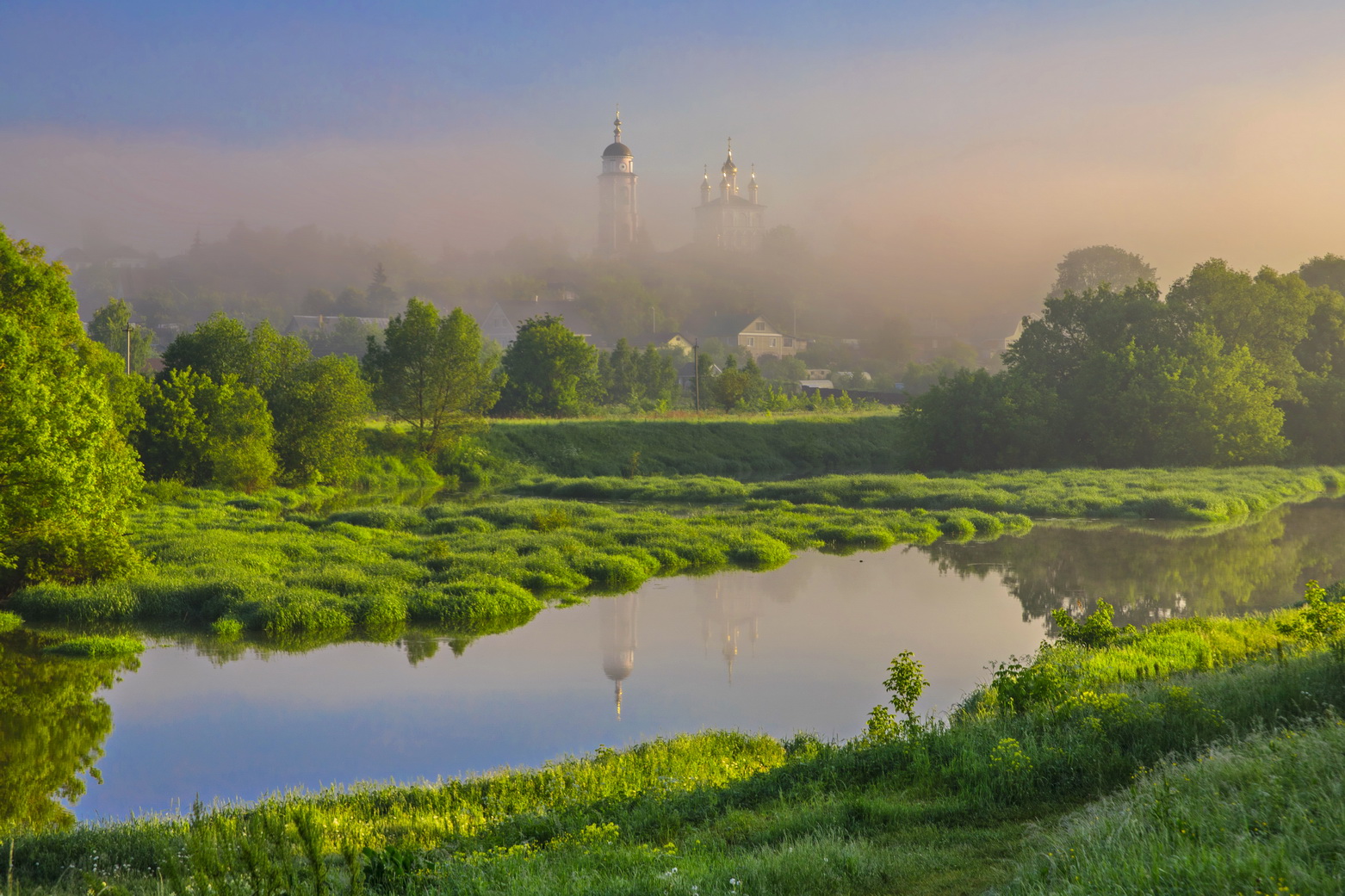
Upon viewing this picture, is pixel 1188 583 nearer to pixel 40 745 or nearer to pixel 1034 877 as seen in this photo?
pixel 1034 877

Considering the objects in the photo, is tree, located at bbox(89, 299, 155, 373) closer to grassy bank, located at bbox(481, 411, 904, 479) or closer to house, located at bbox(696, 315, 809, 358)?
grassy bank, located at bbox(481, 411, 904, 479)

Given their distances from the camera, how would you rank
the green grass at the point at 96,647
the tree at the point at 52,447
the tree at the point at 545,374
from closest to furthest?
1. the green grass at the point at 96,647
2. the tree at the point at 52,447
3. the tree at the point at 545,374

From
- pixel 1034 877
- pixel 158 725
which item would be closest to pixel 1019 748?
pixel 1034 877

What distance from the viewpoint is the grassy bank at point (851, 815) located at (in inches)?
223

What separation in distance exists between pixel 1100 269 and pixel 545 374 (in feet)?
248

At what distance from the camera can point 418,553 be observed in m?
25.8

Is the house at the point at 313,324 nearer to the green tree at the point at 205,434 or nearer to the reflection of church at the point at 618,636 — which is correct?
the green tree at the point at 205,434

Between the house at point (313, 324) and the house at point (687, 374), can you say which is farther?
the house at point (313, 324)

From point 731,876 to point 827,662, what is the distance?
1270cm

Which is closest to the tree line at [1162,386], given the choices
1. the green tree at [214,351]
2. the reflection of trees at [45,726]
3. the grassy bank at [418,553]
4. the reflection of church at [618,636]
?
the grassy bank at [418,553]

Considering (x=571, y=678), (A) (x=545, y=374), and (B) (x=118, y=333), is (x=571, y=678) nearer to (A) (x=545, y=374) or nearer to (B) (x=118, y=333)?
(A) (x=545, y=374)

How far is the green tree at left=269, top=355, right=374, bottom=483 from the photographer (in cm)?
4428

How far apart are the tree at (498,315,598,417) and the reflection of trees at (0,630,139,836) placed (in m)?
50.2

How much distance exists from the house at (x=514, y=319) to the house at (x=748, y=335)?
50.2 ft
